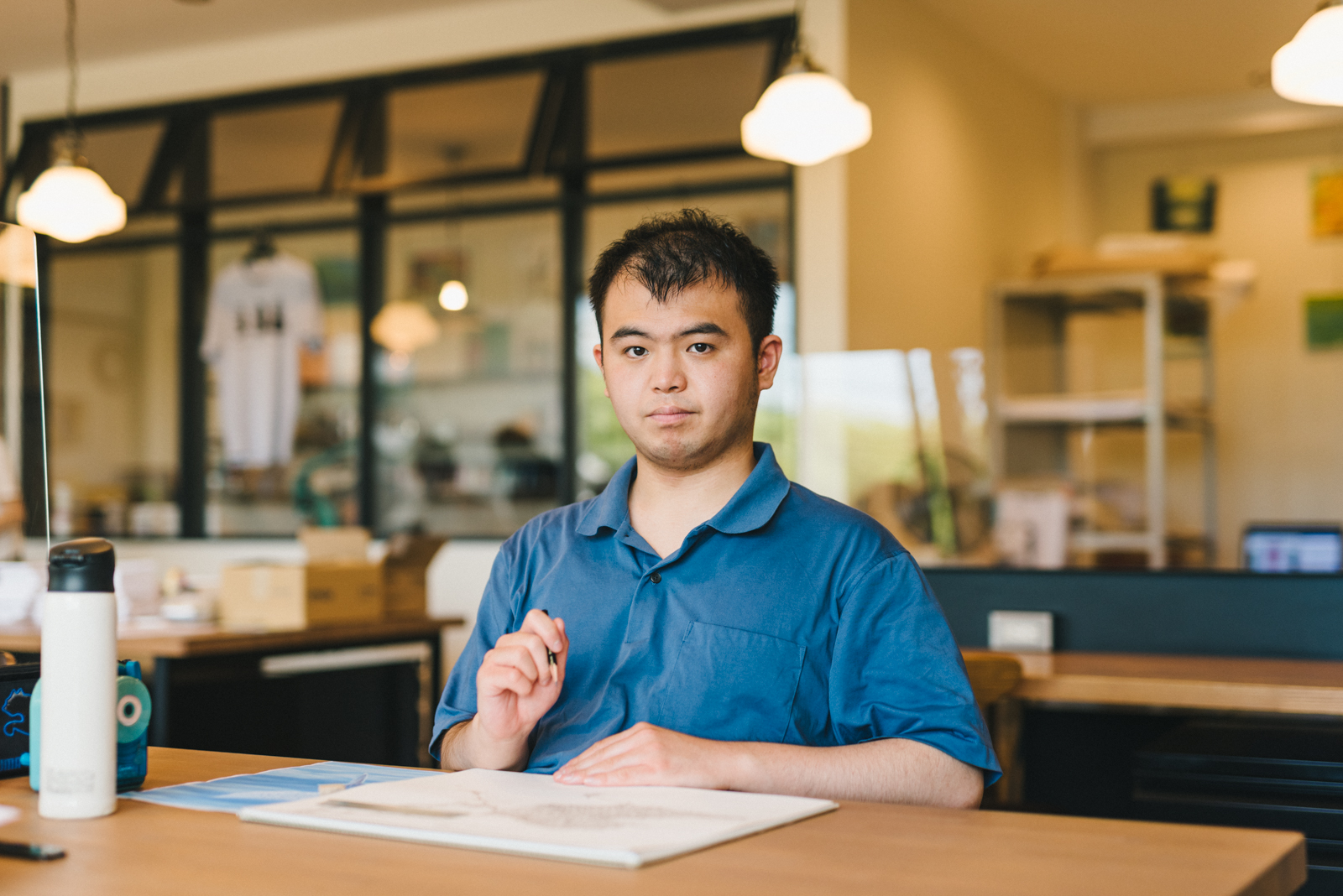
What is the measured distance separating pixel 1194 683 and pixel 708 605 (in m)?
1.39

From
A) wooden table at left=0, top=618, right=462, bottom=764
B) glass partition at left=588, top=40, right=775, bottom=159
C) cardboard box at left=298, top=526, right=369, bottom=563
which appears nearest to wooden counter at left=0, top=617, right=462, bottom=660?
wooden table at left=0, top=618, right=462, bottom=764

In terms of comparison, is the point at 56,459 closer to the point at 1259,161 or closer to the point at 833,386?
the point at 833,386

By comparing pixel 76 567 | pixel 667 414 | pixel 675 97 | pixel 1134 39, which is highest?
pixel 1134 39

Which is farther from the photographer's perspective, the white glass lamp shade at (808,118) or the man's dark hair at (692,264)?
the white glass lamp shade at (808,118)

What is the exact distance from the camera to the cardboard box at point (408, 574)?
169 inches

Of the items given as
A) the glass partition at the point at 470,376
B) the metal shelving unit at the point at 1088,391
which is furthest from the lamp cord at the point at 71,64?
the metal shelving unit at the point at 1088,391

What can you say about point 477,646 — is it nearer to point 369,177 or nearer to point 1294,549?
point 1294,549

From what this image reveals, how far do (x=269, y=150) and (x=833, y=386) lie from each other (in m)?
3.38

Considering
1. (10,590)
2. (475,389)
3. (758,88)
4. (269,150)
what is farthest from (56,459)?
(758,88)

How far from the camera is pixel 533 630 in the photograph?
1428 mm

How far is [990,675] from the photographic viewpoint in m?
2.48

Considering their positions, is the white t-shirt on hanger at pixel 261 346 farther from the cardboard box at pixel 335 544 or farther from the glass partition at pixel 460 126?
the cardboard box at pixel 335 544

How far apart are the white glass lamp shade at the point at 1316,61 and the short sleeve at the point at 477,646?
2.22 meters

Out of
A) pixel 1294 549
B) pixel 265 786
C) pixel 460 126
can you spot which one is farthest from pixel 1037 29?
pixel 265 786
